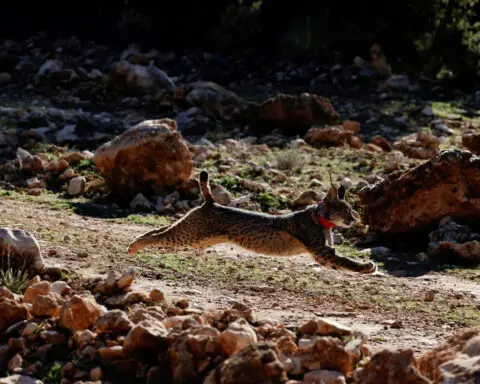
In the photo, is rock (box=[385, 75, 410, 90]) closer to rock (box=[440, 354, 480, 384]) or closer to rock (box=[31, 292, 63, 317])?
rock (box=[31, 292, 63, 317])

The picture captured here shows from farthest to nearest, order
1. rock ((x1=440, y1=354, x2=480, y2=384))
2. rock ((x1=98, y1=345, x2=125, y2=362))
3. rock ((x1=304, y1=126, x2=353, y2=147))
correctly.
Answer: rock ((x1=304, y1=126, x2=353, y2=147)) → rock ((x1=98, y1=345, x2=125, y2=362)) → rock ((x1=440, y1=354, x2=480, y2=384))

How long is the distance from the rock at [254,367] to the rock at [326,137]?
396 inches

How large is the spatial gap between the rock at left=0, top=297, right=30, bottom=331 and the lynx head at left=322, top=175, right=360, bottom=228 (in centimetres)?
293

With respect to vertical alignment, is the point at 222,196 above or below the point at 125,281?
below

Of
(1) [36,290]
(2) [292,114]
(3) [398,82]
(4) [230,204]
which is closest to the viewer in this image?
(1) [36,290]

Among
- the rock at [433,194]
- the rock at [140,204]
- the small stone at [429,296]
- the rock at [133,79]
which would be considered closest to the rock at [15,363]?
the small stone at [429,296]

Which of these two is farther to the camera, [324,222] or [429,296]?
[324,222]

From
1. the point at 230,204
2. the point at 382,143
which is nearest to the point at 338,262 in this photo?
the point at 230,204

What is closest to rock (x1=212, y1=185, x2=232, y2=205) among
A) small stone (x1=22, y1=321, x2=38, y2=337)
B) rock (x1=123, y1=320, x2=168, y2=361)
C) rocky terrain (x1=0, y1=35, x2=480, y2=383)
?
rocky terrain (x1=0, y1=35, x2=480, y2=383)

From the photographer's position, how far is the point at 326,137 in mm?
14703

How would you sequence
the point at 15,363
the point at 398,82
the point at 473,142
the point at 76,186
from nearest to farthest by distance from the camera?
the point at 15,363 < the point at 76,186 < the point at 473,142 < the point at 398,82

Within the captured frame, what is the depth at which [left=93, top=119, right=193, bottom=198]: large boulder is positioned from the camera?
11.4m

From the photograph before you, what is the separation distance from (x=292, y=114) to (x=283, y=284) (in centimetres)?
811

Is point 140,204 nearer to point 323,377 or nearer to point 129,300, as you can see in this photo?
point 129,300
